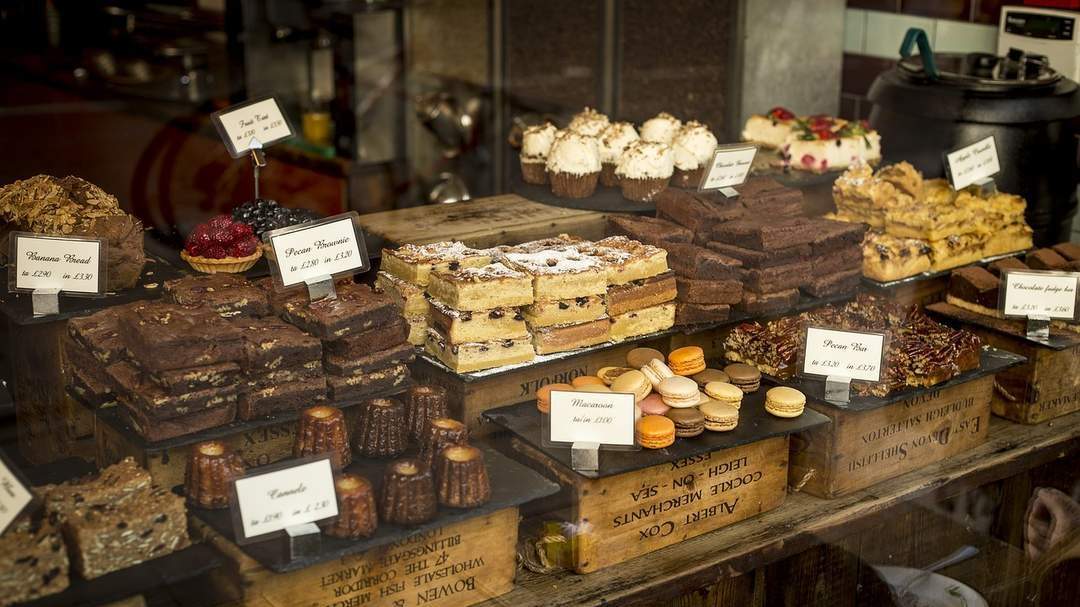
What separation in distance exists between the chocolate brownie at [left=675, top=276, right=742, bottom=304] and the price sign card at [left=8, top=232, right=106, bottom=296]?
1.51m

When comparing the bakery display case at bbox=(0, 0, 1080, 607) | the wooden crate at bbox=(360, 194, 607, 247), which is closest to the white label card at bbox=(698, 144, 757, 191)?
the bakery display case at bbox=(0, 0, 1080, 607)

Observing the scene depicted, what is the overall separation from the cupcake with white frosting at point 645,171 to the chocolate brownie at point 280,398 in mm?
1518

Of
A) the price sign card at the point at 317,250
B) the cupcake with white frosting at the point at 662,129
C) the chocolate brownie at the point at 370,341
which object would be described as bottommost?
the chocolate brownie at the point at 370,341

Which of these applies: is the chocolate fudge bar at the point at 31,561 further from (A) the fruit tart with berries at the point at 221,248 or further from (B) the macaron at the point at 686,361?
(B) the macaron at the point at 686,361

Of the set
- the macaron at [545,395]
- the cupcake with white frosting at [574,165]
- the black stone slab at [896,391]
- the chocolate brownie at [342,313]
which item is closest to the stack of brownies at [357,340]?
the chocolate brownie at [342,313]

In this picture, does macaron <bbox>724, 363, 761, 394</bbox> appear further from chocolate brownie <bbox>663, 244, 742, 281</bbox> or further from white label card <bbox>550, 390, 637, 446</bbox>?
white label card <bbox>550, 390, 637, 446</bbox>

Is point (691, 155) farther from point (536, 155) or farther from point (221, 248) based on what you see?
point (221, 248)

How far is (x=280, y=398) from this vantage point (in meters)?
2.75

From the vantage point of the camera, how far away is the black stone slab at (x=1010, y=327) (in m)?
3.53

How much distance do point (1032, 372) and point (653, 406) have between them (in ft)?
4.16

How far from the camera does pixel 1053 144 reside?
14.0ft

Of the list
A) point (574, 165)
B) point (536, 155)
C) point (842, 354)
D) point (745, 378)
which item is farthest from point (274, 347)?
point (536, 155)

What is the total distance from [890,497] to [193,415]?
1.72m

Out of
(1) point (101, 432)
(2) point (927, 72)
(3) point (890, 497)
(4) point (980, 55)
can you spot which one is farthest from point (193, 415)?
(4) point (980, 55)
